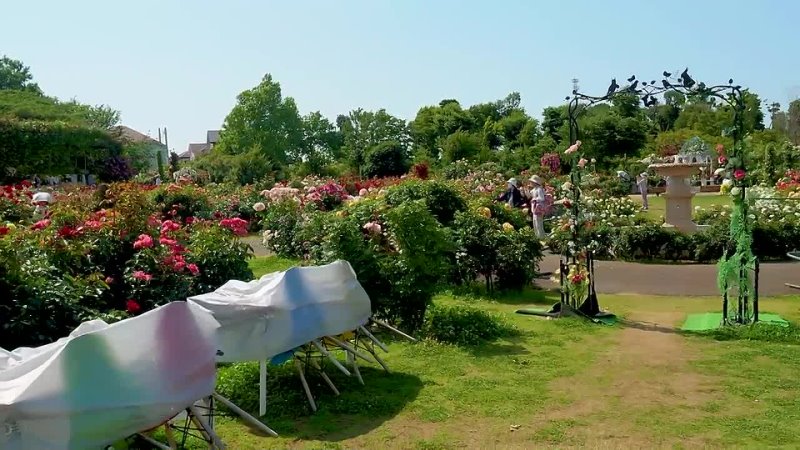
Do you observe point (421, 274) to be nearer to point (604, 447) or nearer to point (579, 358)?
point (579, 358)

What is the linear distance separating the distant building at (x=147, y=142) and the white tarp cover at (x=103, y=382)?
4271 centimetres

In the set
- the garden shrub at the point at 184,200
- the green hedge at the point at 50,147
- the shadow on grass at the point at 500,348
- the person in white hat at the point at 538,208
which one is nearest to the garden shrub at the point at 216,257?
the shadow on grass at the point at 500,348

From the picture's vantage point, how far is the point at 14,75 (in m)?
71.5

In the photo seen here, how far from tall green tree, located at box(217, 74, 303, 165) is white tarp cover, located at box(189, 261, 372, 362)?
2220 inches

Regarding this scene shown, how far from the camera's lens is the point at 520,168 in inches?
1551

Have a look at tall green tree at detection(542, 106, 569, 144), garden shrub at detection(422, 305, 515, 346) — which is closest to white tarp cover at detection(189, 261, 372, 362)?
garden shrub at detection(422, 305, 515, 346)

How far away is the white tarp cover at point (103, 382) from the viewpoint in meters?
3.50

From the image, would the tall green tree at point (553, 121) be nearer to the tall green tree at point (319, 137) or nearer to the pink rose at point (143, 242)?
the tall green tree at point (319, 137)

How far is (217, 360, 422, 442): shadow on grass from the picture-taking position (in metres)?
5.71

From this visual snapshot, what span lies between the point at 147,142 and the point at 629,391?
61.1 m

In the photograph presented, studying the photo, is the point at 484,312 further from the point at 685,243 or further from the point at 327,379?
the point at 685,243

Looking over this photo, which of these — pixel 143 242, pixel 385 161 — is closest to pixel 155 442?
pixel 143 242

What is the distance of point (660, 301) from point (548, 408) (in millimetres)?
5586

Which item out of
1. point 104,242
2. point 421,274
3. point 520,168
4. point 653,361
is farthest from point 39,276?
point 520,168
